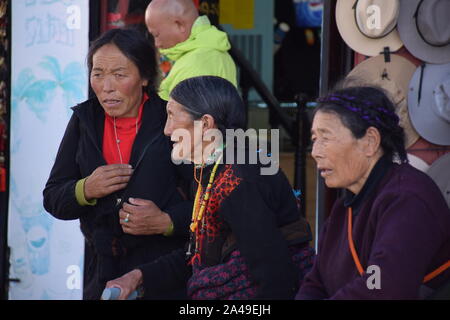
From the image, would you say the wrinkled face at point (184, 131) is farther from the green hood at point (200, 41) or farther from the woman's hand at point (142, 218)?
the green hood at point (200, 41)

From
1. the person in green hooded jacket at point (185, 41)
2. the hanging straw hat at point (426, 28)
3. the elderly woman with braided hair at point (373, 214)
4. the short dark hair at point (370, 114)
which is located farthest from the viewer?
the person in green hooded jacket at point (185, 41)

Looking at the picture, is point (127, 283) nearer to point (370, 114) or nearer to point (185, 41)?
point (370, 114)

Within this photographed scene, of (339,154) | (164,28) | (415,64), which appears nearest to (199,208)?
(339,154)

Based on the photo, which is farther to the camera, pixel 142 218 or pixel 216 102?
pixel 142 218

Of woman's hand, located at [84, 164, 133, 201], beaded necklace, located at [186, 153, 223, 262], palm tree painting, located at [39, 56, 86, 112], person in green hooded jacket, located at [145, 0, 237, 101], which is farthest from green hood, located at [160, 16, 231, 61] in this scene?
beaded necklace, located at [186, 153, 223, 262]

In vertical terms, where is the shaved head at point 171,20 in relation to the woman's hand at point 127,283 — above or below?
above

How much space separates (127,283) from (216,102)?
0.69m

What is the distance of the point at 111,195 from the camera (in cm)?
295

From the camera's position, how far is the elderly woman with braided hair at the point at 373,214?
6.82 ft

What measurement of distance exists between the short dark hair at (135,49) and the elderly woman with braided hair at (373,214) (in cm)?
92

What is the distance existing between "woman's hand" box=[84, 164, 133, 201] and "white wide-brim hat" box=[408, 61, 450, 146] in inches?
51.5

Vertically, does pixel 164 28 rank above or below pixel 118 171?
above

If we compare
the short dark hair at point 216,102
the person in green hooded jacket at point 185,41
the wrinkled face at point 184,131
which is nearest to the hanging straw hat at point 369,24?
the person in green hooded jacket at point 185,41
